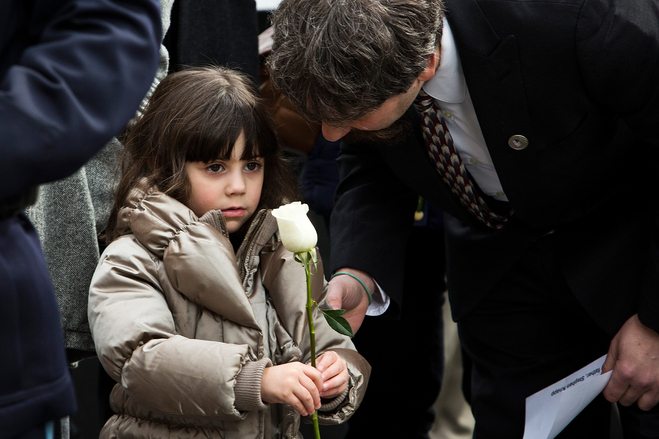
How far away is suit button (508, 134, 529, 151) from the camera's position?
56.1 inches

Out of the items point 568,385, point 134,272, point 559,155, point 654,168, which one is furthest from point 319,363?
point 654,168

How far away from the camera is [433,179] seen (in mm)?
1623

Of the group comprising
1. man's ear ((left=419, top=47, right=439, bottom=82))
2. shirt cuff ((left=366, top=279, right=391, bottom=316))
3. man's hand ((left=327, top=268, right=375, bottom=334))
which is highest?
man's ear ((left=419, top=47, right=439, bottom=82))

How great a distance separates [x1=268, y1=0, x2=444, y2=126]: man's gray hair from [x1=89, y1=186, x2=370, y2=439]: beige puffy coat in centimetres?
31

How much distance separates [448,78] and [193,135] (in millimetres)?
548

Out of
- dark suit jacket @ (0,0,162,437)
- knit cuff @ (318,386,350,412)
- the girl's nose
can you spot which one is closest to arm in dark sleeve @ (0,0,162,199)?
dark suit jacket @ (0,0,162,437)

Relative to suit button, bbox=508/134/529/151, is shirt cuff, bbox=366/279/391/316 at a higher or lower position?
lower

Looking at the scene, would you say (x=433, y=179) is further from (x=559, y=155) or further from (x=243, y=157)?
(x=243, y=157)

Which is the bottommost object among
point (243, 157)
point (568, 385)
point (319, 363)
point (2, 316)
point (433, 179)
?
point (568, 385)

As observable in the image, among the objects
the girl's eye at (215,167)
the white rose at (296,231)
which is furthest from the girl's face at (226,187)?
the white rose at (296,231)

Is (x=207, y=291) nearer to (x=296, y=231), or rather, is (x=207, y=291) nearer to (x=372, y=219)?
(x=296, y=231)

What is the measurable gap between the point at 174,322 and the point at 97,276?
17 cm

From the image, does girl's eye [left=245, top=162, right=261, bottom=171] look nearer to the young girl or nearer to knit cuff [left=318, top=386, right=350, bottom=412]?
the young girl

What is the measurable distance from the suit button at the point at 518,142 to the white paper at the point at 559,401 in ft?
1.62
